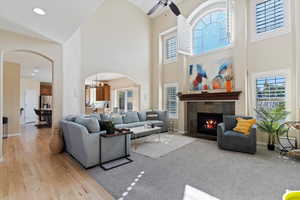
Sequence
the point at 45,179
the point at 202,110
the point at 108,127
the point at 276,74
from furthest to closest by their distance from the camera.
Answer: the point at 202,110, the point at 276,74, the point at 108,127, the point at 45,179

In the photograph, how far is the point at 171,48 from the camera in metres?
7.38

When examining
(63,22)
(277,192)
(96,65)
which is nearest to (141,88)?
(96,65)

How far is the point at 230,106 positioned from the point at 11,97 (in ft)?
27.4

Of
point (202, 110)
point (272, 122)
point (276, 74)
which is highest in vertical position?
point (276, 74)

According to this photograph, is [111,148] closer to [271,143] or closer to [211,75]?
[271,143]

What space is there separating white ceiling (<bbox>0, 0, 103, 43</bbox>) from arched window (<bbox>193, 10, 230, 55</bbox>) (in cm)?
447

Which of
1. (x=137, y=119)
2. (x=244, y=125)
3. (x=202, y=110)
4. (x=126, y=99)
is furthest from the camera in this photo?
(x=126, y=99)

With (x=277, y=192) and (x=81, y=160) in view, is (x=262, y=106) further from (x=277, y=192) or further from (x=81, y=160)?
(x=81, y=160)

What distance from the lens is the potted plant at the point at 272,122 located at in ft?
12.8

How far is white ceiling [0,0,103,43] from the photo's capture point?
8.96ft

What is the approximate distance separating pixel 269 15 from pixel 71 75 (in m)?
6.09

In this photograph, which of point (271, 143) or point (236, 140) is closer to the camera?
point (236, 140)

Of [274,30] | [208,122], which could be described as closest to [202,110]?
[208,122]

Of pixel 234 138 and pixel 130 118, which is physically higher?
pixel 130 118
